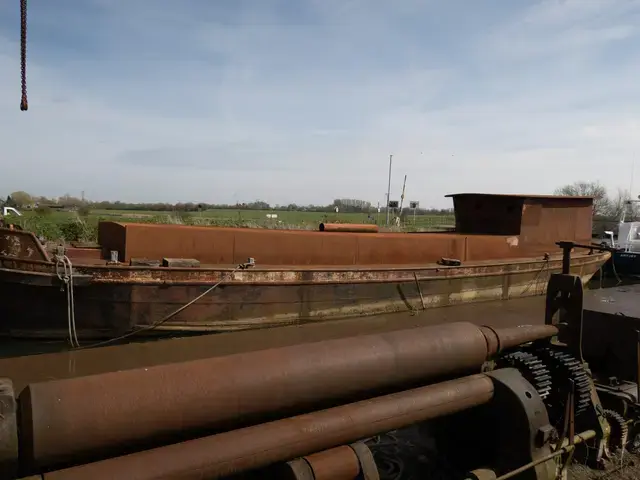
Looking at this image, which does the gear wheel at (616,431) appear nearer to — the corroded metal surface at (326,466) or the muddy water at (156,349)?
the corroded metal surface at (326,466)

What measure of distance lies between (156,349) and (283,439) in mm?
8493

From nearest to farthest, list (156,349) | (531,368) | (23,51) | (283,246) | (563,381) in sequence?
(531,368) < (563,381) < (23,51) < (156,349) < (283,246)

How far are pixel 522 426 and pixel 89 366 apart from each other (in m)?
8.53

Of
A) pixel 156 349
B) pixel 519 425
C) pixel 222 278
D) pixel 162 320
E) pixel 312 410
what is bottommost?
pixel 156 349

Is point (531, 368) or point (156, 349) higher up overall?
point (531, 368)

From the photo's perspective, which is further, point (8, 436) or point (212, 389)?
point (212, 389)

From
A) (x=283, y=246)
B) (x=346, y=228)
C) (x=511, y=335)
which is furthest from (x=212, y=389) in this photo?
(x=346, y=228)

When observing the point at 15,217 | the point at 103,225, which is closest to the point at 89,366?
the point at 103,225

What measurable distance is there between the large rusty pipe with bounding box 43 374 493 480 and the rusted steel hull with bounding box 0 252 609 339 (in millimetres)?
7998

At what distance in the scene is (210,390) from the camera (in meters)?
2.39

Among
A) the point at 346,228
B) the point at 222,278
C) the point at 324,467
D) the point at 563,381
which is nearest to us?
the point at 324,467

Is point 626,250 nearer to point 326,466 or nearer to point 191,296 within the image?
point 191,296

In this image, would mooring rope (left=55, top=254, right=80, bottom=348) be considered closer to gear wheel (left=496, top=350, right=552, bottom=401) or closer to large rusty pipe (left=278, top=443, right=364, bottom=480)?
large rusty pipe (left=278, top=443, right=364, bottom=480)

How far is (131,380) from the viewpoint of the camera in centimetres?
229
